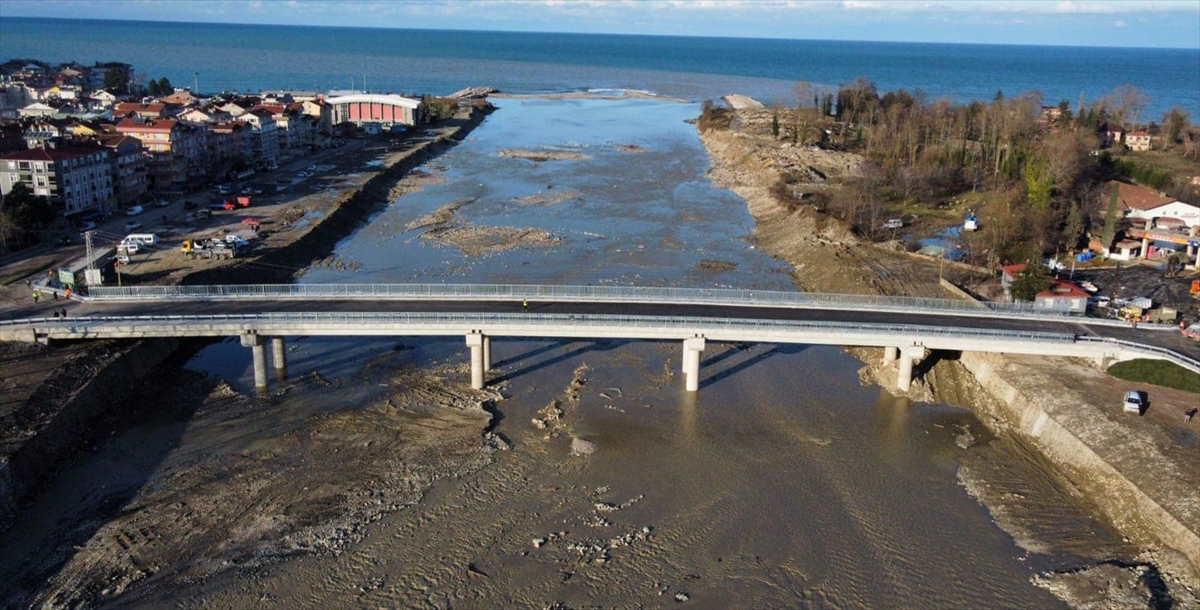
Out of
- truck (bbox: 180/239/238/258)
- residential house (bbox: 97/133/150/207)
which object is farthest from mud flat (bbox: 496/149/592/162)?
truck (bbox: 180/239/238/258)

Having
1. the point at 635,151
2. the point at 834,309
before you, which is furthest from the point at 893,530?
the point at 635,151

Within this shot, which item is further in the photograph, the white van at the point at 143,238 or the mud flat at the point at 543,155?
the mud flat at the point at 543,155

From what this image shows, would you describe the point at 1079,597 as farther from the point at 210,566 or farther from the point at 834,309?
the point at 210,566

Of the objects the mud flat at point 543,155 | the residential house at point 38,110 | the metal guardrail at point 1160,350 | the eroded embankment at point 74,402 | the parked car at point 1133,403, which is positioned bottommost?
the eroded embankment at point 74,402

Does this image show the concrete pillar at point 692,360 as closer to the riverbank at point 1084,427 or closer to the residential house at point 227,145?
the riverbank at point 1084,427

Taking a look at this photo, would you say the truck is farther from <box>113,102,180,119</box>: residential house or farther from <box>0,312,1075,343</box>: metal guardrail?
<box>113,102,180,119</box>: residential house

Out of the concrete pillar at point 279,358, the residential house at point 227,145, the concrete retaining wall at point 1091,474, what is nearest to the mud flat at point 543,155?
the residential house at point 227,145
